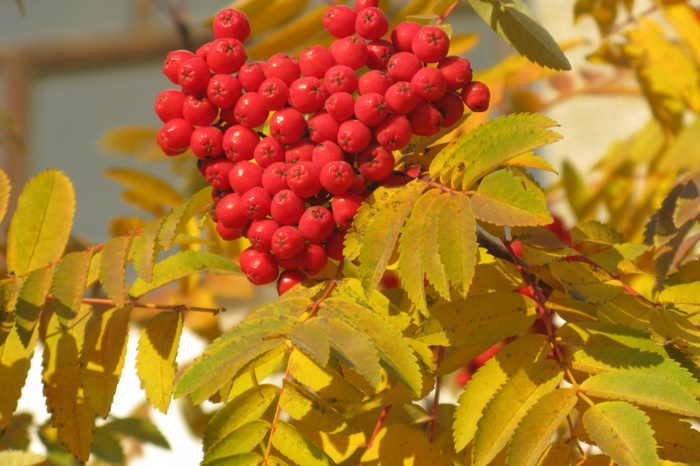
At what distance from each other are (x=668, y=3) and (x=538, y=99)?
1.05 ft

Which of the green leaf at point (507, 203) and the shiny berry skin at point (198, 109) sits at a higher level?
the shiny berry skin at point (198, 109)

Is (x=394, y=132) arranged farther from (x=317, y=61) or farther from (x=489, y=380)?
(x=489, y=380)

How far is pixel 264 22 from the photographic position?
861 mm

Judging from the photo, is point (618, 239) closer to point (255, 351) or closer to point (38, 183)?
point (255, 351)

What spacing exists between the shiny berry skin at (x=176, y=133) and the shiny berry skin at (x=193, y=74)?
31 mm

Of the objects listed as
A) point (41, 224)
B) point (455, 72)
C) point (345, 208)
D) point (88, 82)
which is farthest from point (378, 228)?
point (88, 82)

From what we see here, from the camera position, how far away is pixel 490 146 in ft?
1.58

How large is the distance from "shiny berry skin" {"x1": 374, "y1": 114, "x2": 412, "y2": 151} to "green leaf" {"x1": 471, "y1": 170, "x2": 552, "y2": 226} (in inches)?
3.3

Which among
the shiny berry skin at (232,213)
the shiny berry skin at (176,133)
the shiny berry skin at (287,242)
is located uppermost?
the shiny berry skin at (176,133)

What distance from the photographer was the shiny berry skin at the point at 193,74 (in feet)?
1.84

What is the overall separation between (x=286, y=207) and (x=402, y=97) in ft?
0.41

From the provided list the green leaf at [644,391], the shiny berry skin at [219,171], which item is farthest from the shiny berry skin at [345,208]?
the green leaf at [644,391]

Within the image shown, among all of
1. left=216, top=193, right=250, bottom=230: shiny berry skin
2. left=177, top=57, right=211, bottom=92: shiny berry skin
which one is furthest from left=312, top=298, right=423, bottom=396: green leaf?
left=177, top=57, right=211, bottom=92: shiny berry skin

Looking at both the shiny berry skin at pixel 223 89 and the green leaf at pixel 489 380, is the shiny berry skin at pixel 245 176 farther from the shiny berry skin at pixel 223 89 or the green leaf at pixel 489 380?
the green leaf at pixel 489 380
